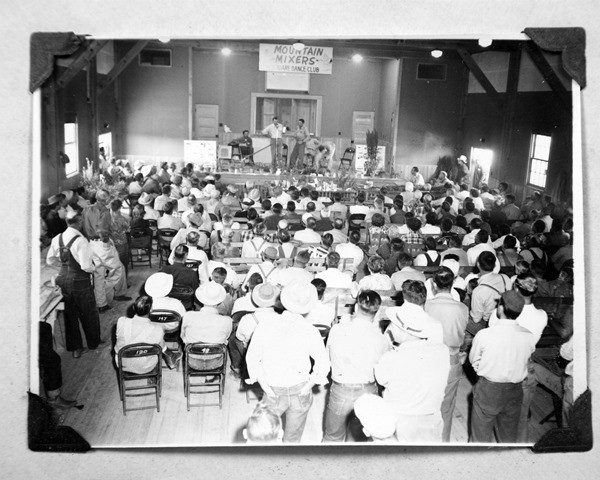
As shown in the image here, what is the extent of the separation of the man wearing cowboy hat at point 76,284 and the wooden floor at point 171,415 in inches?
16.4

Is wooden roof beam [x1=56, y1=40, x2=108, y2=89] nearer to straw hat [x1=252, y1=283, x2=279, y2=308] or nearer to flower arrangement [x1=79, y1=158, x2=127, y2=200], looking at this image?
straw hat [x1=252, y1=283, x2=279, y2=308]

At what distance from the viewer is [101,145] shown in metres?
16.9

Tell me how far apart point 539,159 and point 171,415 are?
1193 cm

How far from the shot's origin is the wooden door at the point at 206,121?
19.9 m

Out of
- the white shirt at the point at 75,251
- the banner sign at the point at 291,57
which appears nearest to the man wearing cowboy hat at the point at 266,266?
the white shirt at the point at 75,251

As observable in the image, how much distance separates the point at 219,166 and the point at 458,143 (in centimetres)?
860

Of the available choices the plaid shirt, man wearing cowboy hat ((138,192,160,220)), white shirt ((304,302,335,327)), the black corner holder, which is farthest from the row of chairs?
man wearing cowboy hat ((138,192,160,220))

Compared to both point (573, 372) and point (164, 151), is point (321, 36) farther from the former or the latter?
Result: point (164, 151)

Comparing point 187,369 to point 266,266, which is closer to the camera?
point 187,369

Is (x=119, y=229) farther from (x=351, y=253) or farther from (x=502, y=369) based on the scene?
(x=502, y=369)

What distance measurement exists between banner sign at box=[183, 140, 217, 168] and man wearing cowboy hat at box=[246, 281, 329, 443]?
15.1m

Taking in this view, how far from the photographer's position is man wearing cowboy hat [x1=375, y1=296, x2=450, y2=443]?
3734 millimetres

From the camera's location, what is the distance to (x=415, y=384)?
3.73 meters

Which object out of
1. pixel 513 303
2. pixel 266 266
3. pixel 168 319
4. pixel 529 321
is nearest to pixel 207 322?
pixel 168 319
